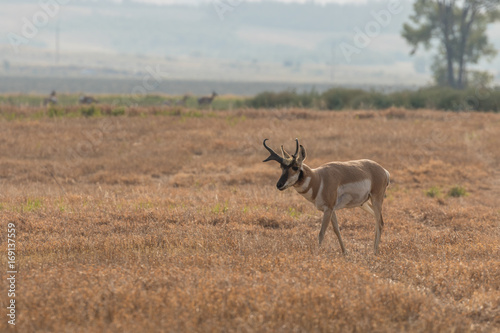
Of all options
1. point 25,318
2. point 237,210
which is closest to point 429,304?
point 25,318

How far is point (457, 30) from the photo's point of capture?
64125 mm

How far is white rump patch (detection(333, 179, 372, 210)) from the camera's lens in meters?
9.56

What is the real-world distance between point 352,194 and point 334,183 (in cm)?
47

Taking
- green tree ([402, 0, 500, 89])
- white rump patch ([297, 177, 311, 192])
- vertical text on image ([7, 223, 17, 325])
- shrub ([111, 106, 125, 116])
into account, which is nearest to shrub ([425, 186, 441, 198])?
white rump patch ([297, 177, 311, 192])

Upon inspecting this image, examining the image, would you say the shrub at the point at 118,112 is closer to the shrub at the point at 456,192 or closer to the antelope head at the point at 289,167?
the shrub at the point at 456,192

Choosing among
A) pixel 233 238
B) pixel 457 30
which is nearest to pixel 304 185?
pixel 233 238

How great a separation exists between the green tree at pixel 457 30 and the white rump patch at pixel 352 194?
54.3 meters

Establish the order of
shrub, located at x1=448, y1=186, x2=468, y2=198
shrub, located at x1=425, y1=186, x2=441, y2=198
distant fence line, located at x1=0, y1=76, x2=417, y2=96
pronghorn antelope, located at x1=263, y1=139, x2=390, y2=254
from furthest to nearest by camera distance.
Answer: distant fence line, located at x1=0, y1=76, x2=417, y2=96 → shrub, located at x1=448, y1=186, x2=468, y2=198 → shrub, located at x1=425, y1=186, x2=441, y2=198 → pronghorn antelope, located at x1=263, y1=139, x2=390, y2=254

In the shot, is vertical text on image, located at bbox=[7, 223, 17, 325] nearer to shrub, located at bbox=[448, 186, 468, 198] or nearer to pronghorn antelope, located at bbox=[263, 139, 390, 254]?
pronghorn antelope, located at bbox=[263, 139, 390, 254]

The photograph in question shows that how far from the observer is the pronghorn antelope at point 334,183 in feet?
29.1

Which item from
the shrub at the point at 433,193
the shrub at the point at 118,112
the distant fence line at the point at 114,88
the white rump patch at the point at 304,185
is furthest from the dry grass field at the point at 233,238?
the distant fence line at the point at 114,88

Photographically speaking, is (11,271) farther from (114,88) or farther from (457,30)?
(114,88)

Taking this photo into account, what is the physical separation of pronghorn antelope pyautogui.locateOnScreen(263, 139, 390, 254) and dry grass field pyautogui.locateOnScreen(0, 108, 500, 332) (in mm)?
700

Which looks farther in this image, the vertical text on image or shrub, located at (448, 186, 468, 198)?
shrub, located at (448, 186, 468, 198)
